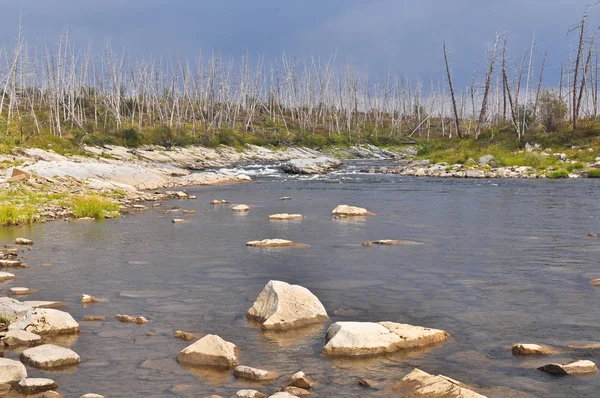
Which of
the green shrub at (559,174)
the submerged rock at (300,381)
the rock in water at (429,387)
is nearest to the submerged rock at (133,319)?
the submerged rock at (300,381)

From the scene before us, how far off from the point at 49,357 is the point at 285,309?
3.24 meters

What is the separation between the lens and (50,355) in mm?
6980

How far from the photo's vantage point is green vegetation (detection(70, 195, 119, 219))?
21.5m

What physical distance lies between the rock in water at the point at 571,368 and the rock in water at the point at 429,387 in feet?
3.72

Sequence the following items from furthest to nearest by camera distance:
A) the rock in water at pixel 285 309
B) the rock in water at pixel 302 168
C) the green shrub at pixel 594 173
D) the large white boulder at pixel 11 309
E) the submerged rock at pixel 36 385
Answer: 1. the rock in water at pixel 302 168
2. the green shrub at pixel 594 173
3. the rock in water at pixel 285 309
4. the large white boulder at pixel 11 309
5. the submerged rock at pixel 36 385

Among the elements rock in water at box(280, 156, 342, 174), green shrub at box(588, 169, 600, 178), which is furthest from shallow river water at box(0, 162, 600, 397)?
rock in water at box(280, 156, 342, 174)

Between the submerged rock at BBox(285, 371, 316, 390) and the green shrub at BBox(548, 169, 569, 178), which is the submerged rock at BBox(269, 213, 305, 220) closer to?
the submerged rock at BBox(285, 371, 316, 390)

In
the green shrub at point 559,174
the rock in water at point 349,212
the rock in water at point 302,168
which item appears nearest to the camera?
the rock in water at point 349,212

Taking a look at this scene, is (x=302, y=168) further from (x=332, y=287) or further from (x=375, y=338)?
(x=375, y=338)

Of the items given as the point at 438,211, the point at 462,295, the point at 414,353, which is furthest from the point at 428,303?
the point at 438,211

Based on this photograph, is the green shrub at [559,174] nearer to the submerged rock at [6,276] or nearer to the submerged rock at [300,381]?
the submerged rock at [6,276]

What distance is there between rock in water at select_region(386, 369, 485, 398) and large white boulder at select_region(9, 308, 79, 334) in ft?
14.7

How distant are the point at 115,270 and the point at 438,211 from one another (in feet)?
45.5

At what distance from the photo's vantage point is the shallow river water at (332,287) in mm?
6816
